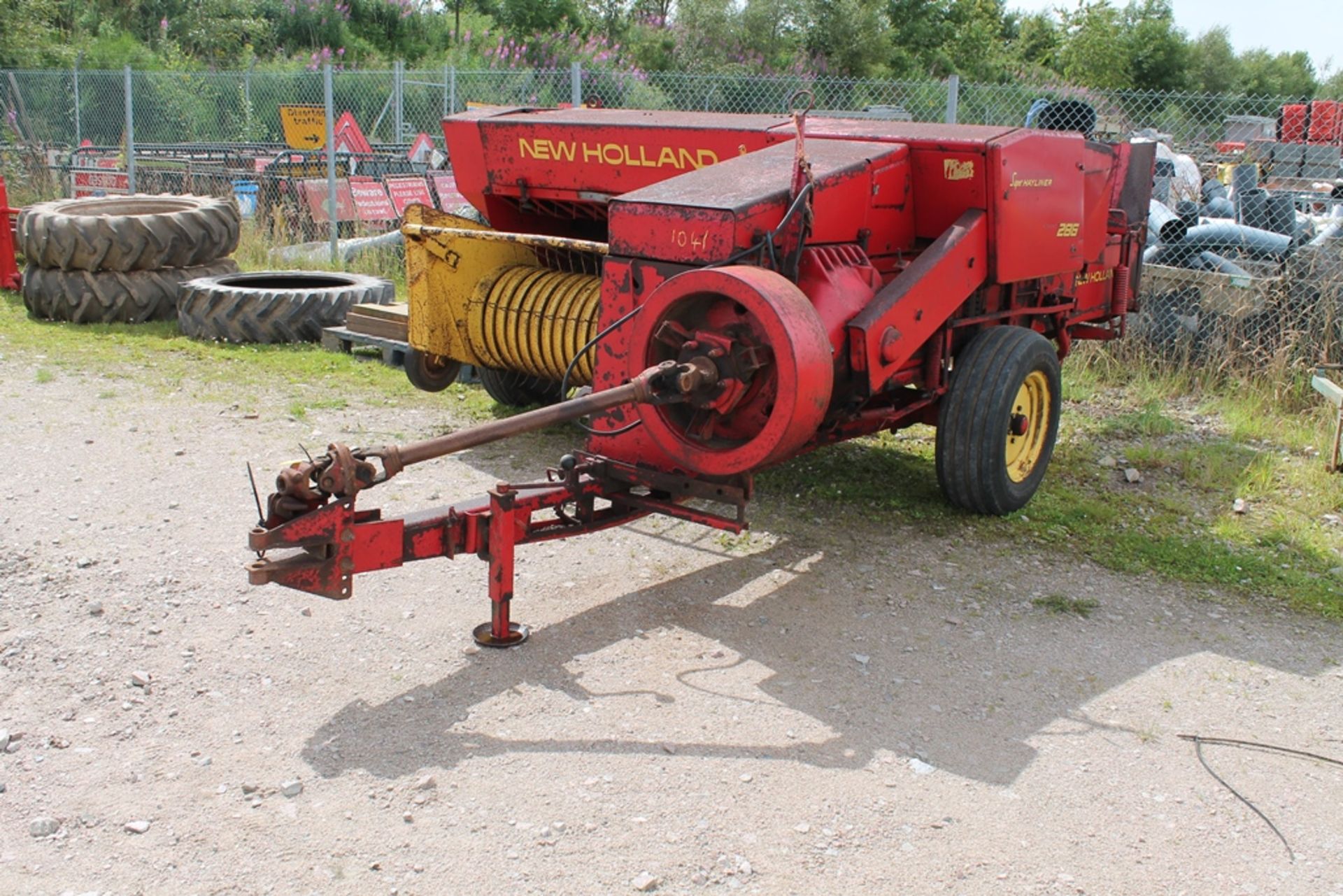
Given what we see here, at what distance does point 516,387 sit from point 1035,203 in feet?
9.82

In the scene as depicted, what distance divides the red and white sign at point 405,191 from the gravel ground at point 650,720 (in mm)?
7411

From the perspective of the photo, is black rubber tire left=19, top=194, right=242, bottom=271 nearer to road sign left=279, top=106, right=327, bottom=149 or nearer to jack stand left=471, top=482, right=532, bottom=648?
road sign left=279, top=106, right=327, bottom=149

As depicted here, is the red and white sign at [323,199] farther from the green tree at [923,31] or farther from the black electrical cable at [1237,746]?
the green tree at [923,31]

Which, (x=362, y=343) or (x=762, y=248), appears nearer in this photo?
(x=762, y=248)

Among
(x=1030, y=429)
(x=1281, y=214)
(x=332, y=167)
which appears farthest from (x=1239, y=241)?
(x=332, y=167)

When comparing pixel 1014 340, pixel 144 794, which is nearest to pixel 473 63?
pixel 1014 340

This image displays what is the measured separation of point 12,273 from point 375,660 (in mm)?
8233

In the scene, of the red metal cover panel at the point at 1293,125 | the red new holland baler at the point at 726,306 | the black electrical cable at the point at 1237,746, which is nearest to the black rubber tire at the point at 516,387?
the red new holland baler at the point at 726,306

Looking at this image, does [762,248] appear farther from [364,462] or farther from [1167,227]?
[1167,227]

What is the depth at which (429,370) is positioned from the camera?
675 centimetres

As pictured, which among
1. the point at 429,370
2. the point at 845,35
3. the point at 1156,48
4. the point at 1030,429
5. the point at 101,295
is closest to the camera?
the point at 1030,429

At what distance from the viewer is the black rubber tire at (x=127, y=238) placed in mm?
9133

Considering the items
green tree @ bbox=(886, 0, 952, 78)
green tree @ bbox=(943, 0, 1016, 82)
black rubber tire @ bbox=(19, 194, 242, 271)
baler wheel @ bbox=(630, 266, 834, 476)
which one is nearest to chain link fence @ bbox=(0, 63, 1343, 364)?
baler wheel @ bbox=(630, 266, 834, 476)

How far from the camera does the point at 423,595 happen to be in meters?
4.53
